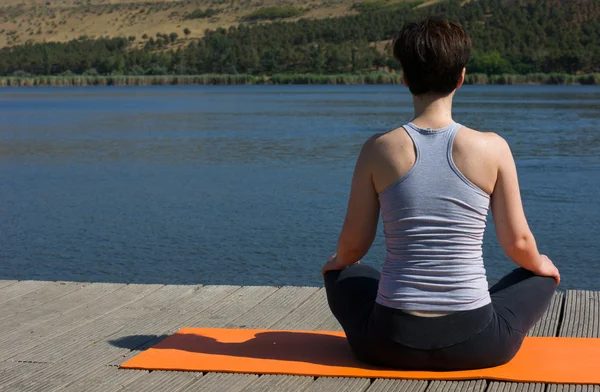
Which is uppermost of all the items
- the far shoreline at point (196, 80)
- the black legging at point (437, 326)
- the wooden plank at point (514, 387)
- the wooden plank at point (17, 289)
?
the black legging at point (437, 326)

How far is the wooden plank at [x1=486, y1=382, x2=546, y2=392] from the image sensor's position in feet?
10.3

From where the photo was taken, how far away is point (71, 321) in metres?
4.39

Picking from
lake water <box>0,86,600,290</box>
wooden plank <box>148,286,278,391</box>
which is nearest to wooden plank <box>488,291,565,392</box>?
wooden plank <box>148,286,278,391</box>

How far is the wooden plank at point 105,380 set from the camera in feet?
10.9

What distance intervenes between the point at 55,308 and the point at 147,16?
122404mm

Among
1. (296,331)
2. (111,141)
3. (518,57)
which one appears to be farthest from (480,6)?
(296,331)

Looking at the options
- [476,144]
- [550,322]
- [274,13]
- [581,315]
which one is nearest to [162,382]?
[476,144]

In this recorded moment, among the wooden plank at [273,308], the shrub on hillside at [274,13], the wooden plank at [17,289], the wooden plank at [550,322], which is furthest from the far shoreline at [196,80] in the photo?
the wooden plank at [550,322]

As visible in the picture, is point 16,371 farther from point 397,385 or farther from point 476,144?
point 476,144

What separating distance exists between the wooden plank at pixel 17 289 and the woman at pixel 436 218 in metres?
2.47

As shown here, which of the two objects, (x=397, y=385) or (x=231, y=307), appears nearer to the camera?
(x=397, y=385)

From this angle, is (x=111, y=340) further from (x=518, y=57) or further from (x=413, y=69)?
(x=518, y=57)

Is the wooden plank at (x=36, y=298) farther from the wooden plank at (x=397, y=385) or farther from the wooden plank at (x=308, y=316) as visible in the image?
the wooden plank at (x=397, y=385)

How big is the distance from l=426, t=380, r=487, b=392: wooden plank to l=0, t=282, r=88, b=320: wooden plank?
7.63 ft
